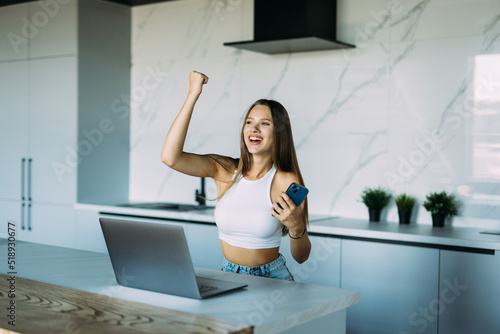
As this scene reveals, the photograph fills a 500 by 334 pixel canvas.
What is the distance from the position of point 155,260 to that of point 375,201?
201cm

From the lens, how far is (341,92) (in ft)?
11.7

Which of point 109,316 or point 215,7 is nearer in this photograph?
point 109,316

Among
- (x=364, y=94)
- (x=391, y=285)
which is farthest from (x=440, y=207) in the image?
(x=364, y=94)

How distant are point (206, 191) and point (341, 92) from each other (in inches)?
47.8

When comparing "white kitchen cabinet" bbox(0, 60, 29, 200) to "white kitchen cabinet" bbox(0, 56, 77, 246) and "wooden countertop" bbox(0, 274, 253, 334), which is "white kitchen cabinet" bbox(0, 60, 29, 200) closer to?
"white kitchen cabinet" bbox(0, 56, 77, 246)

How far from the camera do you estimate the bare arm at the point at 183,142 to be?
1.89 metres

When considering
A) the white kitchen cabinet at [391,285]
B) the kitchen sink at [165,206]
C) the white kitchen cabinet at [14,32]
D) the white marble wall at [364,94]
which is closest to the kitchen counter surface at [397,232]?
the white kitchen cabinet at [391,285]

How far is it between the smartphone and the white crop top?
0.31 m

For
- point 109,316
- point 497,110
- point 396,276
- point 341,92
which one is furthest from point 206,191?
point 109,316

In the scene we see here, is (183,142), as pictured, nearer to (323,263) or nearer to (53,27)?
(323,263)

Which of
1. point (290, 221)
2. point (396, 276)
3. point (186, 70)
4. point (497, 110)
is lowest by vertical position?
point (396, 276)

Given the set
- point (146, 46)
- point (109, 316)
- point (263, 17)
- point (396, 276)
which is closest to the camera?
point (109, 316)

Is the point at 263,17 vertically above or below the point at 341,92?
above

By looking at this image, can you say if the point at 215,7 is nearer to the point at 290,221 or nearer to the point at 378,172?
the point at 378,172
